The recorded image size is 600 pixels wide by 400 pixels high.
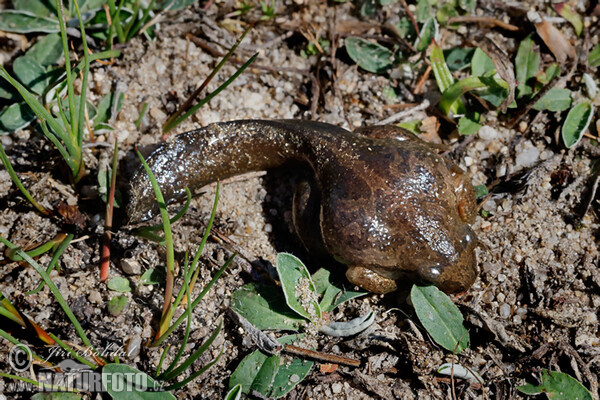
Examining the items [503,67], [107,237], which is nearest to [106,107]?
[107,237]

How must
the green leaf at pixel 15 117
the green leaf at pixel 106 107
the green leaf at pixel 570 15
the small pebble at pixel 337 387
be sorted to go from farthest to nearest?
the green leaf at pixel 570 15 < the green leaf at pixel 106 107 < the green leaf at pixel 15 117 < the small pebble at pixel 337 387

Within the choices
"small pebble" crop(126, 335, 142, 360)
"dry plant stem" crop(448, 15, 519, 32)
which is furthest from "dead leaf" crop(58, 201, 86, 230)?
"dry plant stem" crop(448, 15, 519, 32)

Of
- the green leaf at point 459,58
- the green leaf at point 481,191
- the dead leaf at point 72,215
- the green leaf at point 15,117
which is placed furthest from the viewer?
the green leaf at point 459,58

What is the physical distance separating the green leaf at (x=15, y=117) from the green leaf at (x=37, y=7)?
81 centimetres

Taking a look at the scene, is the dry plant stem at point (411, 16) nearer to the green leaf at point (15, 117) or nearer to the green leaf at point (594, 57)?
the green leaf at point (594, 57)

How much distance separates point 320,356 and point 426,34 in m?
2.74

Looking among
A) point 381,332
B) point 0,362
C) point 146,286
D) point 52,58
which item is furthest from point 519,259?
point 52,58

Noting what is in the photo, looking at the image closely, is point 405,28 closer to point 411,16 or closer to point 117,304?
point 411,16

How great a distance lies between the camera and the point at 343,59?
15.0 feet

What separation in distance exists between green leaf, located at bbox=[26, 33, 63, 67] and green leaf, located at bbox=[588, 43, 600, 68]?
14.0 feet

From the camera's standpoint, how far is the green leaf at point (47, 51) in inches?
163

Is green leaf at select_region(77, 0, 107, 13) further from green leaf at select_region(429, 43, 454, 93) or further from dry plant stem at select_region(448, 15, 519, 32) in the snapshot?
dry plant stem at select_region(448, 15, 519, 32)

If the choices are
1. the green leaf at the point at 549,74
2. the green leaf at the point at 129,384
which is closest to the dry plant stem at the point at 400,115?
the green leaf at the point at 549,74

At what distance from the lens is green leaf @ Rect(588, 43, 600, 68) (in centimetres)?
435
